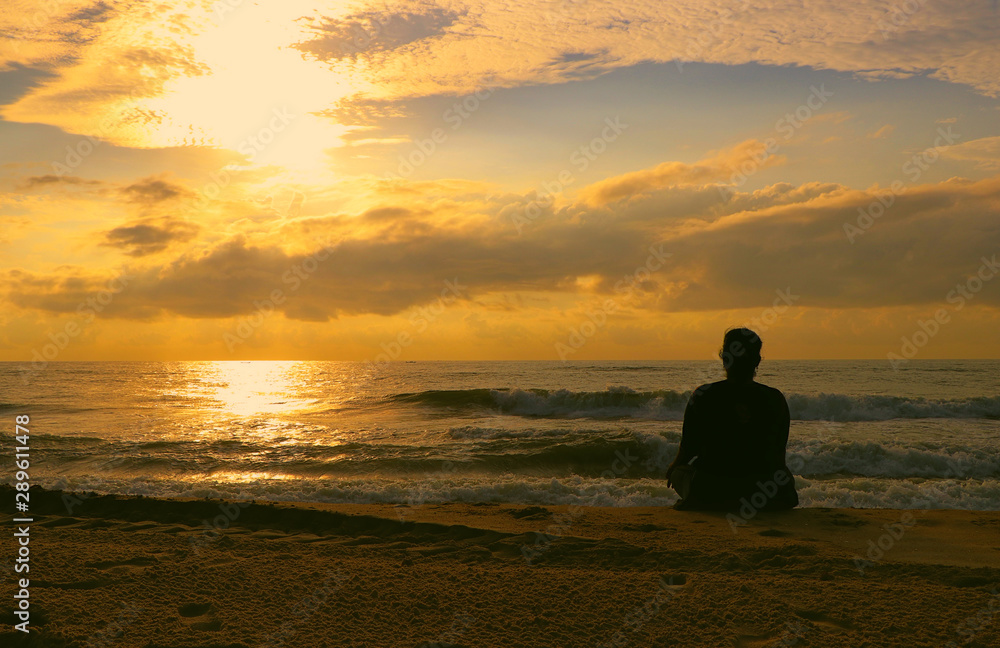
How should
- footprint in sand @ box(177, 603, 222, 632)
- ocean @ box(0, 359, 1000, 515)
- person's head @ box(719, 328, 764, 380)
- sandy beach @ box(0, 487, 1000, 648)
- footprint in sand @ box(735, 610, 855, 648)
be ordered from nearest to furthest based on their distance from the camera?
footprint in sand @ box(735, 610, 855, 648)
sandy beach @ box(0, 487, 1000, 648)
footprint in sand @ box(177, 603, 222, 632)
person's head @ box(719, 328, 764, 380)
ocean @ box(0, 359, 1000, 515)

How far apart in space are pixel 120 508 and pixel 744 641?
24.1ft

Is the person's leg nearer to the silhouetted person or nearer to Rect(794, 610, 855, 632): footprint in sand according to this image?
the silhouetted person

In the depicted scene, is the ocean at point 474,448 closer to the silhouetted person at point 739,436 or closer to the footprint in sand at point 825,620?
the silhouetted person at point 739,436

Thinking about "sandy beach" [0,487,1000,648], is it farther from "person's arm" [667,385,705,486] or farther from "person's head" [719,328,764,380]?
"person's head" [719,328,764,380]

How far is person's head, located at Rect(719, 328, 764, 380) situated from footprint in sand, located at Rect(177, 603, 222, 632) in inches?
168

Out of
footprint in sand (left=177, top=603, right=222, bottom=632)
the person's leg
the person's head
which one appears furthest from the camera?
the person's leg

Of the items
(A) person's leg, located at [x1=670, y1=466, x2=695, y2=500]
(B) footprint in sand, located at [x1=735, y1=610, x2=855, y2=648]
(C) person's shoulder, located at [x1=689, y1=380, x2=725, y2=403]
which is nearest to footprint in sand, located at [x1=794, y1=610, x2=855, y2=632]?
(B) footprint in sand, located at [x1=735, y1=610, x2=855, y2=648]

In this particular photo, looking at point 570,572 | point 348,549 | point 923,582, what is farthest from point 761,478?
point 348,549

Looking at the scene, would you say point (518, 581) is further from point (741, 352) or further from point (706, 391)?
point (741, 352)

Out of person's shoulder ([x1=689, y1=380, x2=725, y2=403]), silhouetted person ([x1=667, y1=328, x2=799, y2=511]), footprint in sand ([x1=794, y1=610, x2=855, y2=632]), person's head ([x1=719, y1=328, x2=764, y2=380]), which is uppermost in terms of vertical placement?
person's head ([x1=719, y1=328, x2=764, y2=380])

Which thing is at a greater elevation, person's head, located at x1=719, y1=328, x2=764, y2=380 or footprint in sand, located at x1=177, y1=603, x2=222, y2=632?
person's head, located at x1=719, y1=328, x2=764, y2=380

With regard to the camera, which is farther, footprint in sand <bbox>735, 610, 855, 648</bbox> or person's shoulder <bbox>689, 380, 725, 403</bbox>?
person's shoulder <bbox>689, 380, 725, 403</bbox>

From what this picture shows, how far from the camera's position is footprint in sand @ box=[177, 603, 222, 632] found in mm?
3573

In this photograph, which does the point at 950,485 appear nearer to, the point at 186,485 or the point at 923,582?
the point at 923,582
